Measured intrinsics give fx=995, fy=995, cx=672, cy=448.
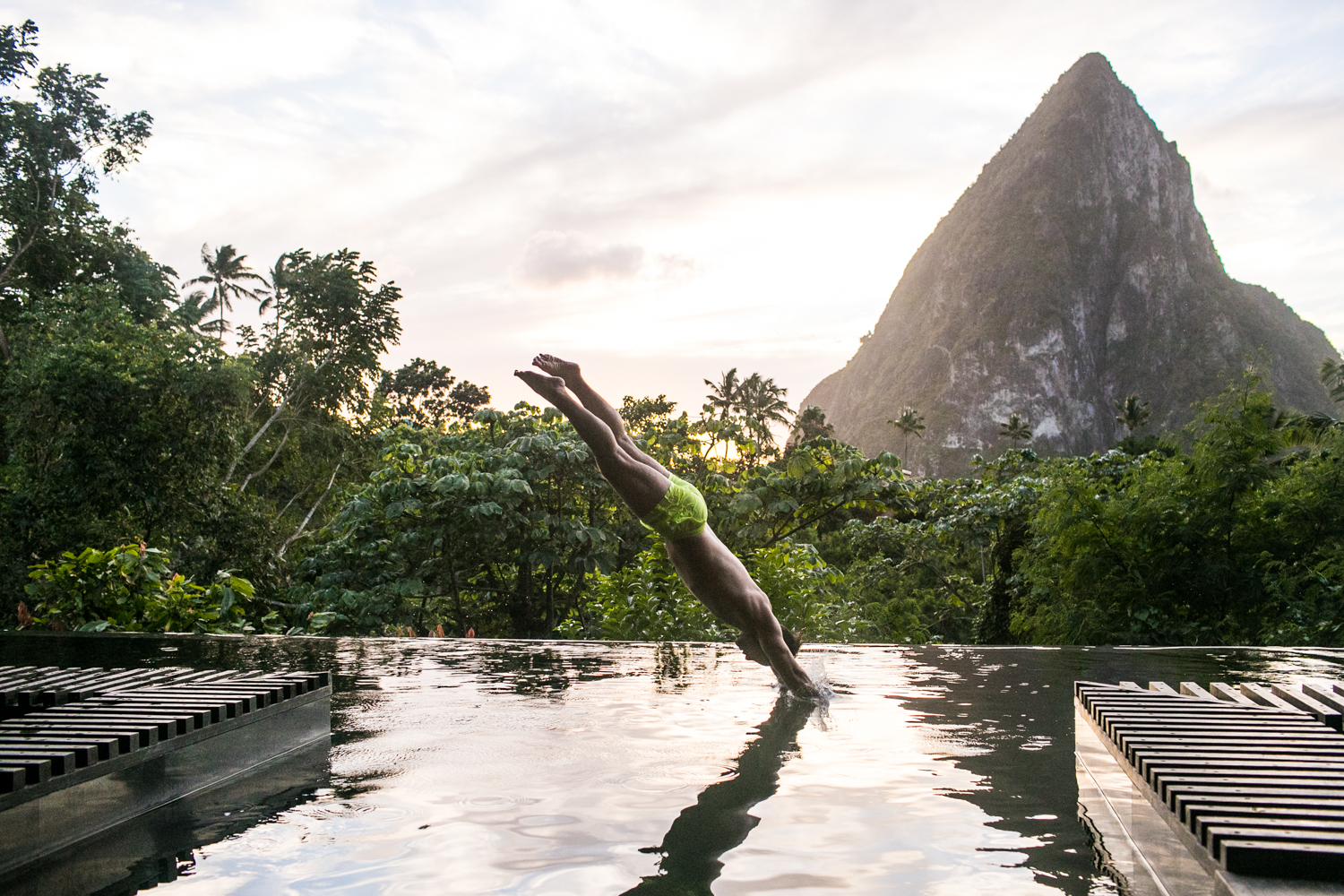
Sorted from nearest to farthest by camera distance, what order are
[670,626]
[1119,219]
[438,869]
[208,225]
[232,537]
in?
1. [438,869]
2. [670,626]
3. [232,537]
4. [208,225]
5. [1119,219]

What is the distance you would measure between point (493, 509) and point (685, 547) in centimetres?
665

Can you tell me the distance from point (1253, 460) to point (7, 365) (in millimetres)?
19767

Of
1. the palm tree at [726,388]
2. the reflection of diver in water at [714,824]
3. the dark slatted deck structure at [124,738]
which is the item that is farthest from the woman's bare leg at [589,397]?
the palm tree at [726,388]

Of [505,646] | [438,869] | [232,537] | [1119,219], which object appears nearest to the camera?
[438,869]

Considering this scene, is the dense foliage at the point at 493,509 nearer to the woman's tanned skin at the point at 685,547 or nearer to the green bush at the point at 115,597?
the green bush at the point at 115,597

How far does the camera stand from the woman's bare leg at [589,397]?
5.02 m

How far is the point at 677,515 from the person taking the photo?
466cm

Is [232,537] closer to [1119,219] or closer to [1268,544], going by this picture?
[1268,544]

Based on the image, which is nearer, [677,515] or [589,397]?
[677,515]

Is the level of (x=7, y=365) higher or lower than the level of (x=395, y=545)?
higher

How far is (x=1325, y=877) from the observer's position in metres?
1.75

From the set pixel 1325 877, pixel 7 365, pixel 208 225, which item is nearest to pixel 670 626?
pixel 1325 877

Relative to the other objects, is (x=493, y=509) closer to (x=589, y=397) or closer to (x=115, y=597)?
(x=115, y=597)

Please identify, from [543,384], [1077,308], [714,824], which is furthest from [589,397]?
[1077,308]
